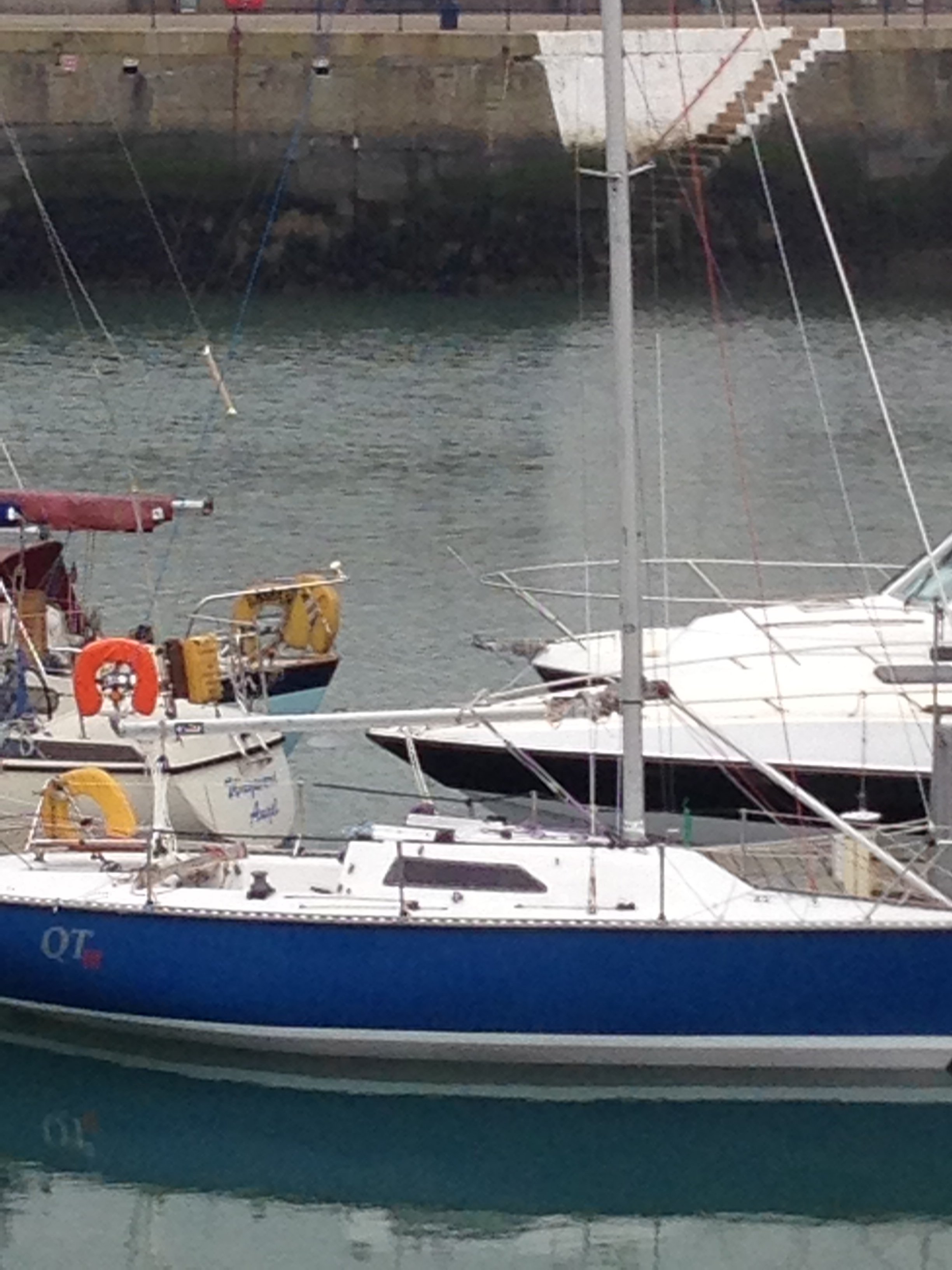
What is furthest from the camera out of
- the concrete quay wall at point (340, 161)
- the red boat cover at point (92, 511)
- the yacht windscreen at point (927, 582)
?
the concrete quay wall at point (340, 161)

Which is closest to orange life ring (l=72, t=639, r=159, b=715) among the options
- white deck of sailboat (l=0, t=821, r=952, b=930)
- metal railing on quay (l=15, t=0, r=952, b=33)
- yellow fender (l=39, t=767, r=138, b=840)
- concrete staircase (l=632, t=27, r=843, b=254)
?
yellow fender (l=39, t=767, r=138, b=840)

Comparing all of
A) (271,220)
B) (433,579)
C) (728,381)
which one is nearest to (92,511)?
(433,579)

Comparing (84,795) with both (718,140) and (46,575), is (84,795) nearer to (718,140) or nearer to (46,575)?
(46,575)

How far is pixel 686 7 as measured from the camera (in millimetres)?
48688

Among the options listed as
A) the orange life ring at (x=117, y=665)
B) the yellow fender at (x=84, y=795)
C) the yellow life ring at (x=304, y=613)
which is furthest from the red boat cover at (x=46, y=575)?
the yellow fender at (x=84, y=795)

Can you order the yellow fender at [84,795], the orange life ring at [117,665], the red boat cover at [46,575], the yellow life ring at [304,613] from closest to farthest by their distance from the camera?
the yellow fender at [84,795], the orange life ring at [117,665], the red boat cover at [46,575], the yellow life ring at [304,613]

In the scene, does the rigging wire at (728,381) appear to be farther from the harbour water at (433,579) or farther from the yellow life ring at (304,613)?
the yellow life ring at (304,613)

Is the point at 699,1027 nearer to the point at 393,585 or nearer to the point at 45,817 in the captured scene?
the point at 45,817

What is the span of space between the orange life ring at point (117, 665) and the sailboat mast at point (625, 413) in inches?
114

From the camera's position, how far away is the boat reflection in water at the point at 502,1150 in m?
13.5

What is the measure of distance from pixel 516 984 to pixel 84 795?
266 centimetres

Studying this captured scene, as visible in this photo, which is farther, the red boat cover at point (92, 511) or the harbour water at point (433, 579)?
the red boat cover at point (92, 511)

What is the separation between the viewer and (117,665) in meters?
15.8

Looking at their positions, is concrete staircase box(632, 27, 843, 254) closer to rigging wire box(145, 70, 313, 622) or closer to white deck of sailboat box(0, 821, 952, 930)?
rigging wire box(145, 70, 313, 622)
